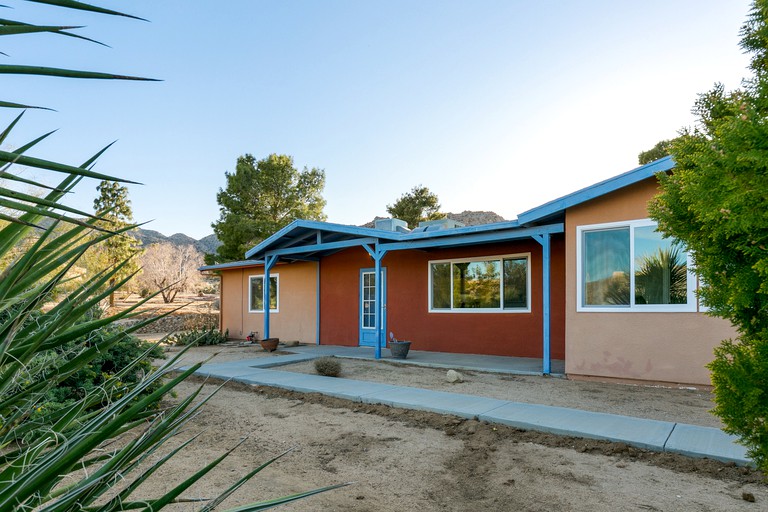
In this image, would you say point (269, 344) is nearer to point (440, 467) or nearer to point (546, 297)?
point (546, 297)

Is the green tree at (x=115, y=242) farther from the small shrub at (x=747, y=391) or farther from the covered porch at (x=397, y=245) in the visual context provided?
the small shrub at (x=747, y=391)

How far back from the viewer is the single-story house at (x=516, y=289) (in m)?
7.07

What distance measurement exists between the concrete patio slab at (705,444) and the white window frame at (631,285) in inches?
100

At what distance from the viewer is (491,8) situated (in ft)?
31.9

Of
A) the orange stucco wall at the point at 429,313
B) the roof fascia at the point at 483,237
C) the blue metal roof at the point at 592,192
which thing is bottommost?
the orange stucco wall at the point at 429,313

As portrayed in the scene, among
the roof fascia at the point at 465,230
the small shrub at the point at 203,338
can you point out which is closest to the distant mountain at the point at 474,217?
the small shrub at the point at 203,338

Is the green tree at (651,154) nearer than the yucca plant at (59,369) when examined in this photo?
No

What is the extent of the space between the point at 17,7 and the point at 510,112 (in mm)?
12546

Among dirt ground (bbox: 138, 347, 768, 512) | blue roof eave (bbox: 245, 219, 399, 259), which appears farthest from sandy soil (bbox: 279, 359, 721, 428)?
blue roof eave (bbox: 245, 219, 399, 259)

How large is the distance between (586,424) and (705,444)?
103 cm

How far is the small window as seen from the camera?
10336 millimetres

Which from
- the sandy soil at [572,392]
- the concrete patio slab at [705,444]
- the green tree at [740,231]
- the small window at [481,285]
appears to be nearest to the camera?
the green tree at [740,231]

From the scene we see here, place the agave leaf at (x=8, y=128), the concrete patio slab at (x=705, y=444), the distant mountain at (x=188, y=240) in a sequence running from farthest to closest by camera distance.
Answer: the distant mountain at (x=188, y=240), the concrete patio slab at (x=705, y=444), the agave leaf at (x=8, y=128)

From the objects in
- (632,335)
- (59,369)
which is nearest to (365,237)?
(632,335)
